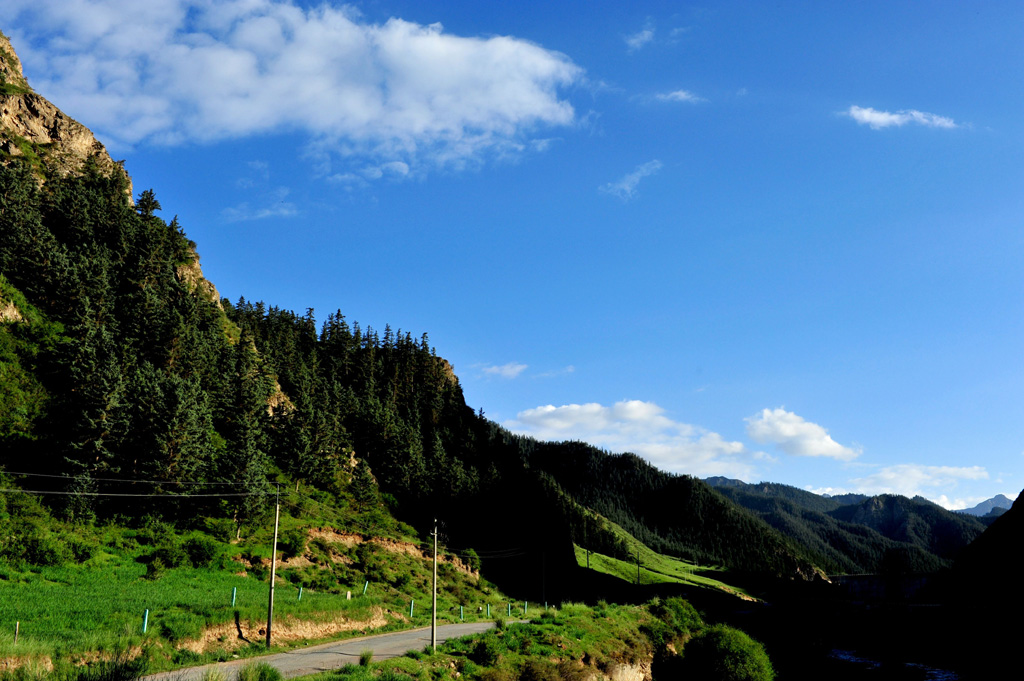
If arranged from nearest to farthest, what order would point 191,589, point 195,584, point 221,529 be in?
1. point 191,589
2. point 195,584
3. point 221,529

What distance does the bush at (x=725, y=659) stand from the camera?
129 ft

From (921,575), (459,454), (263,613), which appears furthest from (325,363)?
(921,575)

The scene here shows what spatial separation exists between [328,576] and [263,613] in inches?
918

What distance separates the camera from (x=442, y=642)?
35156mm

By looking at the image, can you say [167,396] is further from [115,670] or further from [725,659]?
[725,659]

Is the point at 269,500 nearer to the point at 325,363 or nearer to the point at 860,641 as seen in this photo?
the point at 325,363

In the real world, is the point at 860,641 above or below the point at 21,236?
below

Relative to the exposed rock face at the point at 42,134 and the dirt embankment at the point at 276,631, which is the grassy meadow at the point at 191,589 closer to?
the dirt embankment at the point at 276,631

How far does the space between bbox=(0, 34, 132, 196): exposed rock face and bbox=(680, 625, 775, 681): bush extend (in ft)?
382

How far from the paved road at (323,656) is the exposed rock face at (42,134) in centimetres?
10006

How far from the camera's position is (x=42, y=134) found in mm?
104688

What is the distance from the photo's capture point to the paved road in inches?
957

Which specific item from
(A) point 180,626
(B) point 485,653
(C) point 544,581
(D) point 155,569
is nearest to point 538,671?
(B) point 485,653

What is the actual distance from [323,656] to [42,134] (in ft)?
392
